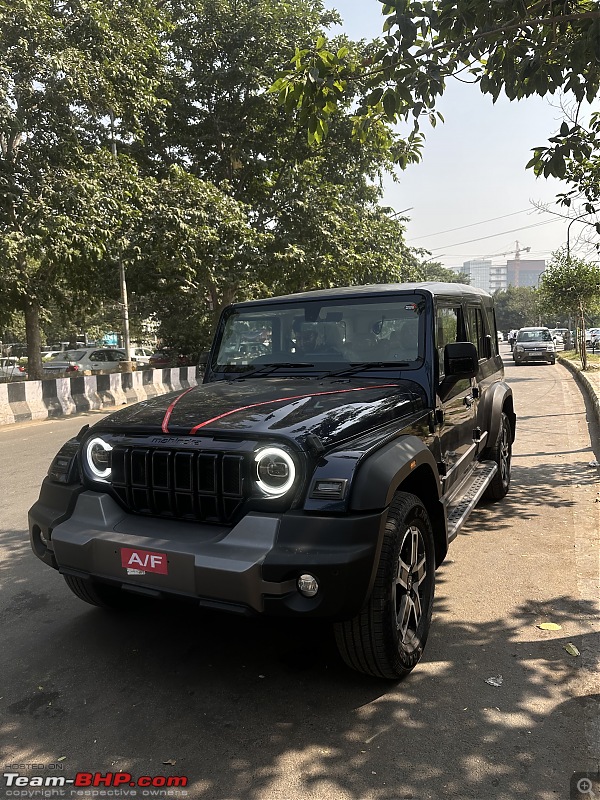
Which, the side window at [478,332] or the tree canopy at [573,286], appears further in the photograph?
the tree canopy at [573,286]

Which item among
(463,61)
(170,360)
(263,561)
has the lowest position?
(263,561)

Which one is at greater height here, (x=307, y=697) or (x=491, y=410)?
(x=491, y=410)

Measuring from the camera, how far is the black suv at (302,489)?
8.54ft

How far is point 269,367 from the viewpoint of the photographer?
14.1 ft

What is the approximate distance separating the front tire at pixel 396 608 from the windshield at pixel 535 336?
2570cm

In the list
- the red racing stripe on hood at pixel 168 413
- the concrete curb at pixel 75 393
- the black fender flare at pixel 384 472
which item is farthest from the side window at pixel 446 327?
the concrete curb at pixel 75 393

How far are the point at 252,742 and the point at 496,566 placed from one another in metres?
2.47

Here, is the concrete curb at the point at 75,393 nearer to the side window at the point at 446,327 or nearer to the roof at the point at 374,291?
the roof at the point at 374,291

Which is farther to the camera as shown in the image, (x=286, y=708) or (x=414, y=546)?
(x=414, y=546)

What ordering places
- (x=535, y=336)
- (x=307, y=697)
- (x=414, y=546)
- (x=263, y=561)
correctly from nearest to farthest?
(x=263, y=561)
(x=307, y=697)
(x=414, y=546)
(x=535, y=336)

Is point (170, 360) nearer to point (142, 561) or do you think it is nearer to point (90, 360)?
point (90, 360)

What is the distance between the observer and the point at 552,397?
14734mm

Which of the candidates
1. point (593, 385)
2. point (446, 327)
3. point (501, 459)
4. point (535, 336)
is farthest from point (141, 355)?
point (446, 327)

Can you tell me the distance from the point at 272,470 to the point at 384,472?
1.61 feet
